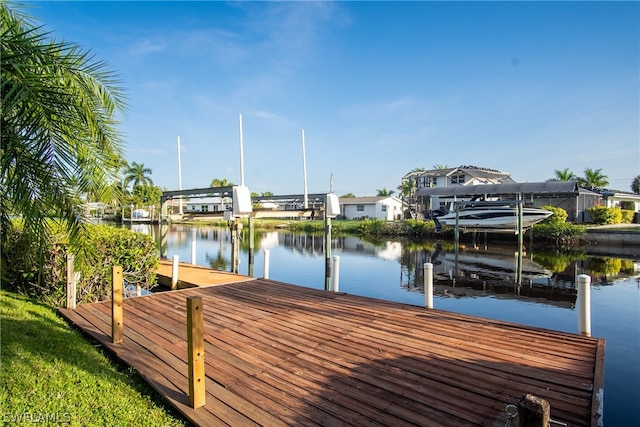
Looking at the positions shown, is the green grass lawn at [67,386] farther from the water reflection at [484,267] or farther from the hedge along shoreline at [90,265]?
the water reflection at [484,267]

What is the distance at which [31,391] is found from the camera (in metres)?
3.76

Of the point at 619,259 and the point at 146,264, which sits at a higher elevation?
the point at 146,264

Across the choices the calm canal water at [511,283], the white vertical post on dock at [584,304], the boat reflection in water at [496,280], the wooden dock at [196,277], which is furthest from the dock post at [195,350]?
the boat reflection in water at [496,280]

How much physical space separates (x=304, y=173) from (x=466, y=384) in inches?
753

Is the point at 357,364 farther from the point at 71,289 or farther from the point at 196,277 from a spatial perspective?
the point at 196,277

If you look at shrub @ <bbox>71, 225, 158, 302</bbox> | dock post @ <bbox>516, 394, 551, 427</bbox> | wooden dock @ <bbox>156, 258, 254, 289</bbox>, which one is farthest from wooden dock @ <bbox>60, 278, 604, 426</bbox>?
wooden dock @ <bbox>156, 258, 254, 289</bbox>

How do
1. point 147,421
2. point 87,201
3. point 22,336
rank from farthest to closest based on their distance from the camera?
point 22,336 → point 87,201 → point 147,421

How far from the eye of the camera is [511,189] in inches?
1266

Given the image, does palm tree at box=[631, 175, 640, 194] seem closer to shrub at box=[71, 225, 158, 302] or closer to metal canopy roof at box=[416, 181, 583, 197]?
metal canopy roof at box=[416, 181, 583, 197]

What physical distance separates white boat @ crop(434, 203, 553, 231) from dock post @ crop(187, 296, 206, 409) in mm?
28859

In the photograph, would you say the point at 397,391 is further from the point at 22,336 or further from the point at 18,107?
the point at 22,336

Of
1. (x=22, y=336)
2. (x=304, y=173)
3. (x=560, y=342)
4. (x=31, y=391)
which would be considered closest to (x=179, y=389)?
(x=31, y=391)

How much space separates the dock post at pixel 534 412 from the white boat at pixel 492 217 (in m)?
29.0

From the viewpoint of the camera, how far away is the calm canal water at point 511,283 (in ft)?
24.7
